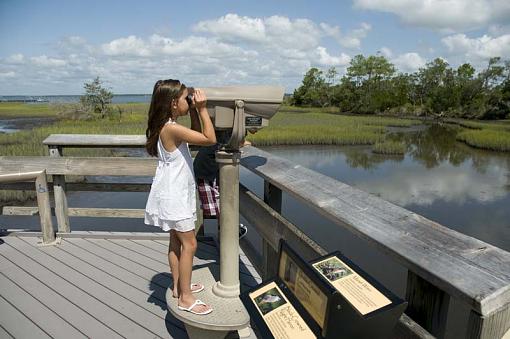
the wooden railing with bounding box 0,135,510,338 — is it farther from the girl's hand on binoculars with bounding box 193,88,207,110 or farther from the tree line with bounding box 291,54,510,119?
the tree line with bounding box 291,54,510,119

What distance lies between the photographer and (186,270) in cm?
196

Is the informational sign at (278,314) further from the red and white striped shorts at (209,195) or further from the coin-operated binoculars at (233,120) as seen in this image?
the red and white striped shorts at (209,195)

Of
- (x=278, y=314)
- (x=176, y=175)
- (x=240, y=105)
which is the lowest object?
(x=278, y=314)

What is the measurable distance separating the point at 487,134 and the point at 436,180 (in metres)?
11.9

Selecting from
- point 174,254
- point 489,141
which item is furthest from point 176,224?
point 489,141

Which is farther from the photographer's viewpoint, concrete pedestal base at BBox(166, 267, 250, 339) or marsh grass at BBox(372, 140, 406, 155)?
marsh grass at BBox(372, 140, 406, 155)

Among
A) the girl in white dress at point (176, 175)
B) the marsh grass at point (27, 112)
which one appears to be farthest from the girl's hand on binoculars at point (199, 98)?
the marsh grass at point (27, 112)

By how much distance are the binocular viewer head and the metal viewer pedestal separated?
179 millimetres

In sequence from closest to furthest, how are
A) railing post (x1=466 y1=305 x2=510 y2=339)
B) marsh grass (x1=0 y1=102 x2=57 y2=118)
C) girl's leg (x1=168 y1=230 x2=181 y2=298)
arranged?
railing post (x1=466 y1=305 x2=510 y2=339) → girl's leg (x1=168 y1=230 x2=181 y2=298) → marsh grass (x1=0 y1=102 x2=57 y2=118)

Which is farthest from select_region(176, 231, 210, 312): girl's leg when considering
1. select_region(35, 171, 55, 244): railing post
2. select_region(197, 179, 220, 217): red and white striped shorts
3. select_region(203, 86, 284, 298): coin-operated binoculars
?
select_region(35, 171, 55, 244): railing post

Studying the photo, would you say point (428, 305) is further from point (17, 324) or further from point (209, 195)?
point (17, 324)

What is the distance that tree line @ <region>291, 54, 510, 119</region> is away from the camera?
43562mm

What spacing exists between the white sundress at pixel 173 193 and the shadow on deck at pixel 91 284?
1.64 ft

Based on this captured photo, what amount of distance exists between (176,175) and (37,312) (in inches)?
51.4
